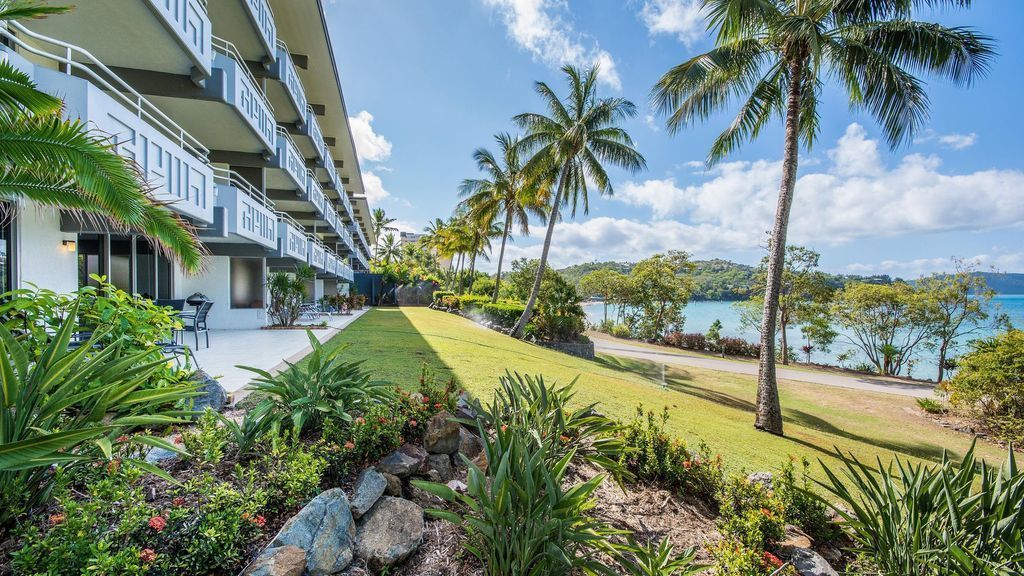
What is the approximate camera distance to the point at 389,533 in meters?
2.64

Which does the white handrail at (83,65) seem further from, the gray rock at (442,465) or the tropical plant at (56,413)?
the gray rock at (442,465)

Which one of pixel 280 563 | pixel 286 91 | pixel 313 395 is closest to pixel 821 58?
pixel 313 395

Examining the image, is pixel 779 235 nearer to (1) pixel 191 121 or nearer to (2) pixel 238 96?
(2) pixel 238 96

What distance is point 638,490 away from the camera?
375cm

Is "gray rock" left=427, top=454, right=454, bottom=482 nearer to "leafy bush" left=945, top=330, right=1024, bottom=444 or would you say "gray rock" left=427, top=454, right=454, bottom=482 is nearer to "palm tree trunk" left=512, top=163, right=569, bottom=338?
"leafy bush" left=945, top=330, right=1024, bottom=444

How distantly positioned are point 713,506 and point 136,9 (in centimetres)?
1095

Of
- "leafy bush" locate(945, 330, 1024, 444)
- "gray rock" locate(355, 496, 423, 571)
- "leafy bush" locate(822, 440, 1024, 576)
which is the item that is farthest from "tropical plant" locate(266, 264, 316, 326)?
"leafy bush" locate(945, 330, 1024, 444)

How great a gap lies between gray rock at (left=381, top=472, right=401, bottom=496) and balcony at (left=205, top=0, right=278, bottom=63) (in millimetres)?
12840

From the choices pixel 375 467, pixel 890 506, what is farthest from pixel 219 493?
pixel 890 506

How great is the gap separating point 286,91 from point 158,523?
16029 mm

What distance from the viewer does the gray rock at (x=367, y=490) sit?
107 inches

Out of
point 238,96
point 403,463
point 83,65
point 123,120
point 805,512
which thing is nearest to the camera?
point 403,463

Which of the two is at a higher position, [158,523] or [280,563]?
[158,523]

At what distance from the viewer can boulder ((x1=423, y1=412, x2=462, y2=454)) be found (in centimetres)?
351
